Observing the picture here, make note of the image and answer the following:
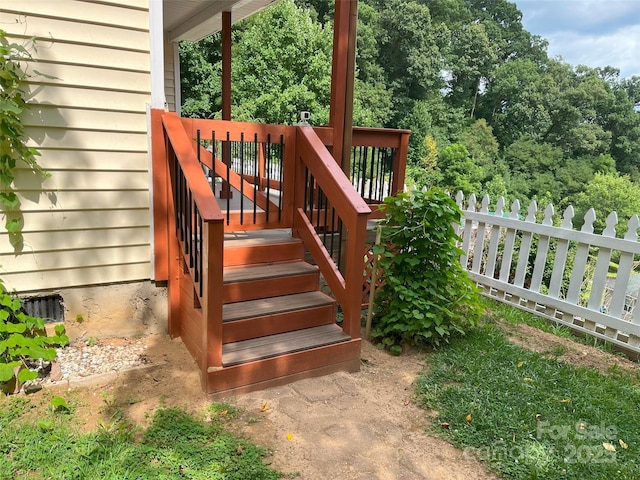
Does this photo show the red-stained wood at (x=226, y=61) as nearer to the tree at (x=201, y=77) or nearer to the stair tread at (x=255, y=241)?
the stair tread at (x=255, y=241)

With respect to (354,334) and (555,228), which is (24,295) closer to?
(354,334)

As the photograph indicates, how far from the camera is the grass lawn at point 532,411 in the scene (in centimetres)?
213

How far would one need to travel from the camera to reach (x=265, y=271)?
3.20 m

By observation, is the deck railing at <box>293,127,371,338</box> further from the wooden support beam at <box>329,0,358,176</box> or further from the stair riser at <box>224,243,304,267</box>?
the wooden support beam at <box>329,0,358,176</box>

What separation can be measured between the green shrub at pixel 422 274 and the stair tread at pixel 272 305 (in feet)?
2.03

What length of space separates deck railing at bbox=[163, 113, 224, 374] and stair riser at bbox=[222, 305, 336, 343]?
0.21 m

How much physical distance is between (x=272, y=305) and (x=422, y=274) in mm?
1244

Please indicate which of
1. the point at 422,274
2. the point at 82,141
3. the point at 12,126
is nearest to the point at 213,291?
the point at 82,141

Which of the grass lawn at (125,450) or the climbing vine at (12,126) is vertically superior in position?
the climbing vine at (12,126)

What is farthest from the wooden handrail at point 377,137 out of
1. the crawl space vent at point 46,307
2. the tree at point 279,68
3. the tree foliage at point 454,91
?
the tree at point 279,68

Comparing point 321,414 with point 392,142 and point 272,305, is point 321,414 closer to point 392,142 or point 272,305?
point 272,305

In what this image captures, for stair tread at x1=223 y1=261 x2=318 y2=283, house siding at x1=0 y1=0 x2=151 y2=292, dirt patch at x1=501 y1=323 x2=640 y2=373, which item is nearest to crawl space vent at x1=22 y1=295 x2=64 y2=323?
house siding at x1=0 y1=0 x2=151 y2=292

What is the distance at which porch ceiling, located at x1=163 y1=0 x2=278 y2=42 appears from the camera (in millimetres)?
5625

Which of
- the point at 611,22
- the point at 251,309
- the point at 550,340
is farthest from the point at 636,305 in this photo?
the point at 611,22
